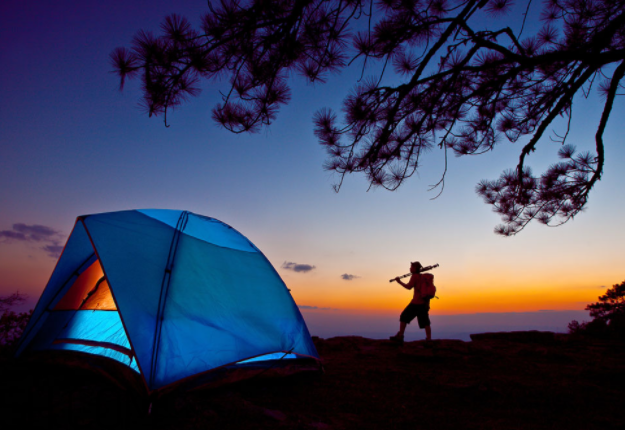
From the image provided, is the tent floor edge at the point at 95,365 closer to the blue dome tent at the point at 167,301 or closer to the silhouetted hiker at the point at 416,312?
the blue dome tent at the point at 167,301

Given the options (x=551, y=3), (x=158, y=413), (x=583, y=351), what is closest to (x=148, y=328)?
(x=158, y=413)

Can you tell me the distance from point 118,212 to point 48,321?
201 cm

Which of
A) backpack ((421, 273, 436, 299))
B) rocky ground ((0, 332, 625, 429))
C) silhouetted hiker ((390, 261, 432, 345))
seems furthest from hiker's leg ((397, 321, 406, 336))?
rocky ground ((0, 332, 625, 429))

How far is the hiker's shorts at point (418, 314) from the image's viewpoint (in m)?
7.72

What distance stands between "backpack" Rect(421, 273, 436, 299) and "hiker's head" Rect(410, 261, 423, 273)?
0.95ft

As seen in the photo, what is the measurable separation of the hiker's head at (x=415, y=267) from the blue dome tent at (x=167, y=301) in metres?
4.71

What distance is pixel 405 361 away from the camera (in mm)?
5664

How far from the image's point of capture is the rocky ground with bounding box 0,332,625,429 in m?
2.74

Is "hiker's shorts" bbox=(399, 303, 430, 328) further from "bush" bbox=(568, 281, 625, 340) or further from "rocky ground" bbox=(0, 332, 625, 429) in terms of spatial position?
"bush" bbox=(568, 281, 625, 340)

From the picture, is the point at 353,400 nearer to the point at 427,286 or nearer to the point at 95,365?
the point at 95,365

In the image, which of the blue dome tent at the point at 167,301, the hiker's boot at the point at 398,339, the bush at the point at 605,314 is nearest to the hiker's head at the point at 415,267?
the hiker's boot at the point at 398,339

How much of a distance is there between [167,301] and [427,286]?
20.8ft

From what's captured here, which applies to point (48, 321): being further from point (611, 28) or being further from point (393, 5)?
point (611, 28)

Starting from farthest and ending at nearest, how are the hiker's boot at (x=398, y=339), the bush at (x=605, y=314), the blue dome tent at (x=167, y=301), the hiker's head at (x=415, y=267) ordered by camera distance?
the bush at (x=605, y=314) → the hiker's head at (x=415, y=267) → the hiker's boot at (x=398, y=339) → the blue dome tent at (x=167, y=301)
